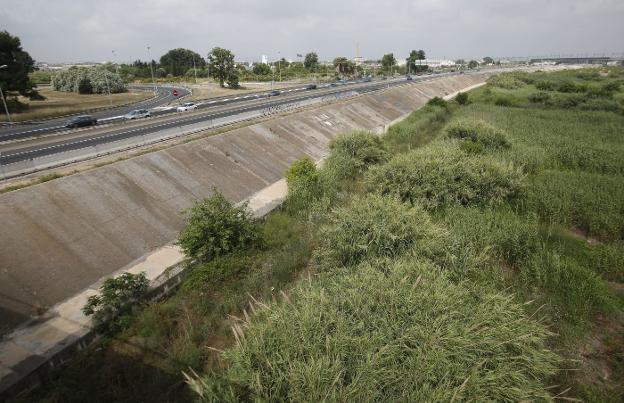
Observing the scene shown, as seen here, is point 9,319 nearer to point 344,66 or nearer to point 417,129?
point 417,129

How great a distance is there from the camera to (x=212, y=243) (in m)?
15.6

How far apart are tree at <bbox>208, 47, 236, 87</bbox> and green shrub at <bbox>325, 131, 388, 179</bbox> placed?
60.8 metres

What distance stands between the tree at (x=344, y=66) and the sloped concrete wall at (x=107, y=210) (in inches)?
4066

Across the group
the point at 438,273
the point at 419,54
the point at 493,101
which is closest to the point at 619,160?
the point at 438,273

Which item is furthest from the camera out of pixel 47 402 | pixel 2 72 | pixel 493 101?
pixel 493 101

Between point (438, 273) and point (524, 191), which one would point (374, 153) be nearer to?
point (524, 191)

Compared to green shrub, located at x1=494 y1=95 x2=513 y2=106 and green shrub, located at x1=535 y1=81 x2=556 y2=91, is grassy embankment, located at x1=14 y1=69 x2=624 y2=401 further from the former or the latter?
green shrub, located at x1=535 y1=81 x2=556 y2=91

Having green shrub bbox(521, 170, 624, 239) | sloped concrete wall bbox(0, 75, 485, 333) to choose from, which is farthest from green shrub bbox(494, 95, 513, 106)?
sloped concrete wall bbox(0, 75, 485, 333)

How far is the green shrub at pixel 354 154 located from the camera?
28.1 m

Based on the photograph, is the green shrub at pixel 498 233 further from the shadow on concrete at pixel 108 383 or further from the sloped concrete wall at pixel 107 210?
the sloped concrete wall at pixel 107 210

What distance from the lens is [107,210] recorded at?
18969 millimetres

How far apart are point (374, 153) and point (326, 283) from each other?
19.6 meters

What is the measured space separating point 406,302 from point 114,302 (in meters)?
9.91

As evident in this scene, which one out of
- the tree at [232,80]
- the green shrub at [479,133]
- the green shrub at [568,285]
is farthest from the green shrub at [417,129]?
the tree at [232,80]
